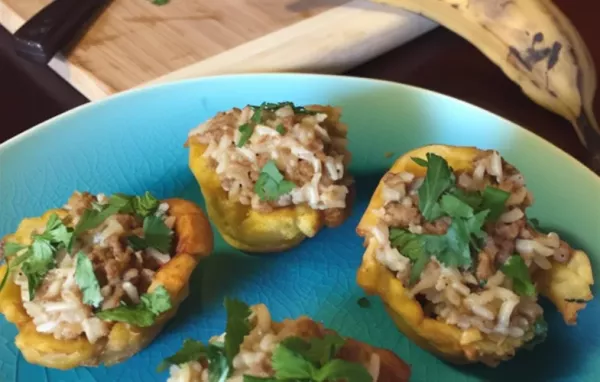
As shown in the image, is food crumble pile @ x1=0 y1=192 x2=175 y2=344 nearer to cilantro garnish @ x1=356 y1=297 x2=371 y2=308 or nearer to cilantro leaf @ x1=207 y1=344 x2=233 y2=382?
cilantro leaf @ x1=207 y1=344 x2=233 y2=382

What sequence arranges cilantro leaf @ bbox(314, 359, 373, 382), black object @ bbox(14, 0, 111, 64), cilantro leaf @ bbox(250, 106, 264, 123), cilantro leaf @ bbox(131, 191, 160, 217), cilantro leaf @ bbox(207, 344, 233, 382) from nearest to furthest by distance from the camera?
1. cilantro leaf @ bbox(314, 359, 373, 382)
2. cilantro leaf @ bbox(207, 344, 233, 382)
3. cilantro leaf @ bbox(131, 191, 160, 217)
4. cilantro leaf @ bbox(250, 106, 264, 123)
5. black object @ bbox(14, 0, 111, 64)

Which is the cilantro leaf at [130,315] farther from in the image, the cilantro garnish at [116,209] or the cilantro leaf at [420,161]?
the cilantro leaf at [420,161]

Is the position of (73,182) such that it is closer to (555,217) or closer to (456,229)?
(456,229)

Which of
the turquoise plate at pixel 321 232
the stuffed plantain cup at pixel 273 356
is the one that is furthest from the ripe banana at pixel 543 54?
the stuffed plantain cup at pixel 273 356

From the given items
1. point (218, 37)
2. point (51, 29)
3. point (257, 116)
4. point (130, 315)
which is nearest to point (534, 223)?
point (257, 116)

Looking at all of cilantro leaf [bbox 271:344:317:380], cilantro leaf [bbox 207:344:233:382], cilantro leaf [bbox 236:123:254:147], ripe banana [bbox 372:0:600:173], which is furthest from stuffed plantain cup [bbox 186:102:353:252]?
ripe banana [bbox 372:0:600:173]

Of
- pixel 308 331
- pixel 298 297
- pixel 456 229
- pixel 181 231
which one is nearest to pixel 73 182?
pixel 181 231
